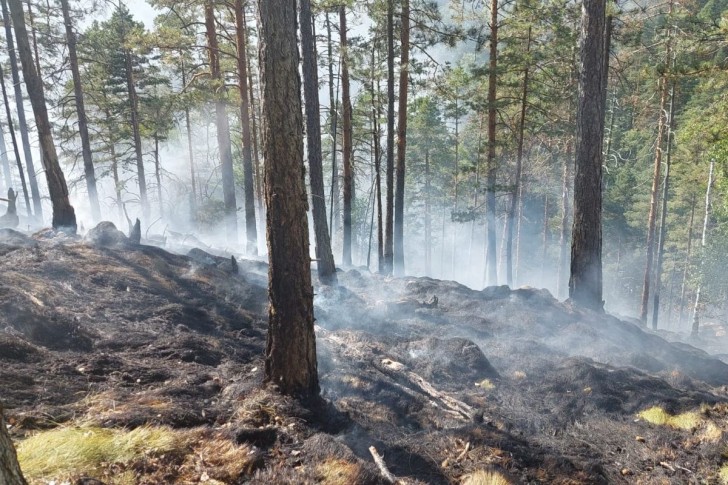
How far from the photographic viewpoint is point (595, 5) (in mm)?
7742

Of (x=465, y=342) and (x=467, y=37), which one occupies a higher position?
(x=467, y=37)

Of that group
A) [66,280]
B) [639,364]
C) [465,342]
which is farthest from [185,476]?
[639,364]

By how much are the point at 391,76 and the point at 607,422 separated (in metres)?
12.6

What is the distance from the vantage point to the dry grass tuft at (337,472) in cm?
289

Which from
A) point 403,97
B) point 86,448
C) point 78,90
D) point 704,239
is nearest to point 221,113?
point 78,90

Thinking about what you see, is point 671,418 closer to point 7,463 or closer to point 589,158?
point 589,158

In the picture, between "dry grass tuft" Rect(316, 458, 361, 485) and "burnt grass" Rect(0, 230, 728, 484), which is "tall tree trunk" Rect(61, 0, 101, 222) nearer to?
"burnt grass" Rect(0, 230, 728, 484)

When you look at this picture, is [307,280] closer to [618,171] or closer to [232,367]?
[232,367]

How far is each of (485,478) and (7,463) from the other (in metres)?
2.90

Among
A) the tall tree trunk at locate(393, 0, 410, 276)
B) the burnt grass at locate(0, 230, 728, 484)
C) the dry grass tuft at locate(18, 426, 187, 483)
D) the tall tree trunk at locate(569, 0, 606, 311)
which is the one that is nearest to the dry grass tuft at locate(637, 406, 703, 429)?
the burnt grass at locate(0, 230, 728, 484)

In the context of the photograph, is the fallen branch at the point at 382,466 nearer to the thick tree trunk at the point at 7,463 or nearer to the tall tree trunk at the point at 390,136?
the thick tree trunk at the point at 7,463

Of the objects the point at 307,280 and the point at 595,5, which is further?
the point at 595,5

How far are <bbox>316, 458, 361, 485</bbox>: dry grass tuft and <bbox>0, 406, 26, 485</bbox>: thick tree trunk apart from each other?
1.73 metres

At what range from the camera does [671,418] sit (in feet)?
14.7
